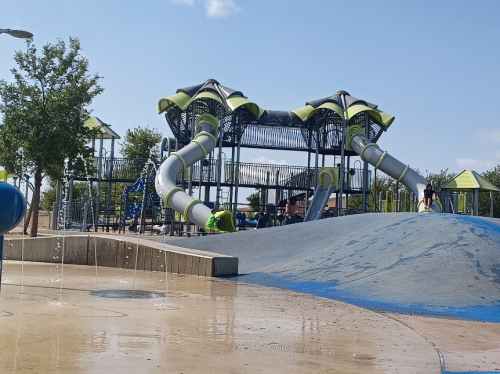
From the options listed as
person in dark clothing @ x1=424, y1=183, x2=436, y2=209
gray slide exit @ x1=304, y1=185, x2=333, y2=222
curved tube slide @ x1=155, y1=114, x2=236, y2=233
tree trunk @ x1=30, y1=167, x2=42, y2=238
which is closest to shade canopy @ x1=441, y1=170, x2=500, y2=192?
gray slide exit @ x1=304, y1=185, x2=333, y2=222

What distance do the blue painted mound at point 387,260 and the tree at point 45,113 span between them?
9240mm

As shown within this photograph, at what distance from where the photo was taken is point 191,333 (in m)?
6.23

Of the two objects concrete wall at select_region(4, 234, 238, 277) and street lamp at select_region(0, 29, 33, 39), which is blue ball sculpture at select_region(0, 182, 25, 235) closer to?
concrete wall at select_region(4, 234, 238, 277)

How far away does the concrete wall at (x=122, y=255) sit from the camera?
12.0m

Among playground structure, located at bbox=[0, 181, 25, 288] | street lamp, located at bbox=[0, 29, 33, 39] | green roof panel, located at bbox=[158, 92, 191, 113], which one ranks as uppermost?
green roof panel, located at bbox=[158, 92, 191, 113]

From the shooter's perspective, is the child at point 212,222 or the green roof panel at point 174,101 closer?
the child at point 212,222

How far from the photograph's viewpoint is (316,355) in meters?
5.50

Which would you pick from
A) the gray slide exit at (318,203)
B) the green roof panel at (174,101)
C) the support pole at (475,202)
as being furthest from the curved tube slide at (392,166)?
the green roof panel at (174,101)

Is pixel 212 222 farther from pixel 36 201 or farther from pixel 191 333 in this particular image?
pixel 191 333

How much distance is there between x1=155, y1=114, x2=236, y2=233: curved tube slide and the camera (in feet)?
71.8

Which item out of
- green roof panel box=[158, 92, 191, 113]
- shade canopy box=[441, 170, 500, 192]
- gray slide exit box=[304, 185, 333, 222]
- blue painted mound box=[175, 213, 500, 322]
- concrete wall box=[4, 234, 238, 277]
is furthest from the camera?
shade canopy box=[441, 170, 500, 192]

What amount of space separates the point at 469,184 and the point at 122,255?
20.8 meters

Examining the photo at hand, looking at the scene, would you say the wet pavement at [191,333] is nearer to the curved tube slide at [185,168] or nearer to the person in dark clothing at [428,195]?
the person in dark clothing at [428,195]

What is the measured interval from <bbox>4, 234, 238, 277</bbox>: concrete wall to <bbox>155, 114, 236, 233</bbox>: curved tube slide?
8.11m
